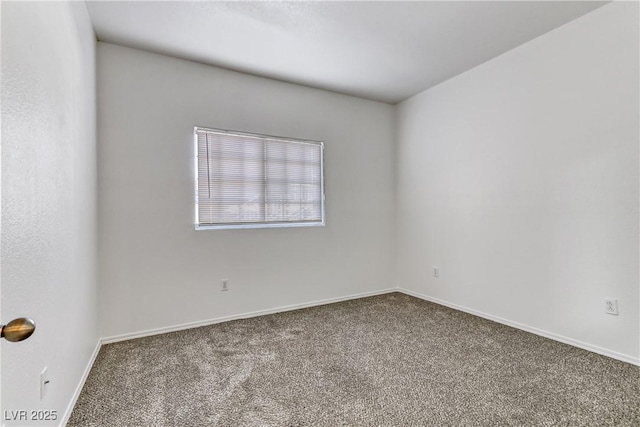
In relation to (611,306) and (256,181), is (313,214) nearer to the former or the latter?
(256,181)

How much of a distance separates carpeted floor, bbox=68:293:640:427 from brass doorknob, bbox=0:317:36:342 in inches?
51.8

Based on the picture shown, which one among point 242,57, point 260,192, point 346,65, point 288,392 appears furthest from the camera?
point 260,192

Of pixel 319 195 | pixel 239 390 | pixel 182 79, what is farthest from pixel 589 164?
pixel 182 79

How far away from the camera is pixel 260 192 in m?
3.53

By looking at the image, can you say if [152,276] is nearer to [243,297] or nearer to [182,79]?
[243,297]

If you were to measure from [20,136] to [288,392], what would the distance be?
187cm

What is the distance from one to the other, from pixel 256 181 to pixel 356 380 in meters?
2.30

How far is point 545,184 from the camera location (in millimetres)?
2777

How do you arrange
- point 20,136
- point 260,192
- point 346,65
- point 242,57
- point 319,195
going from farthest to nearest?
point 319,195 < point 260,192 < point 346,65 < point 242,57 < point 20,136

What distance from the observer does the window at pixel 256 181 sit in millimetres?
3223

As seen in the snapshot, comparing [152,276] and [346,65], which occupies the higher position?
[346,65]

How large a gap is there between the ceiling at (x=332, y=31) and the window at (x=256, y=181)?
808mm

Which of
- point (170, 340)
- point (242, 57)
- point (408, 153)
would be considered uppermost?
point (242, 57)

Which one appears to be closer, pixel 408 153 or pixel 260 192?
pixel 260 192
